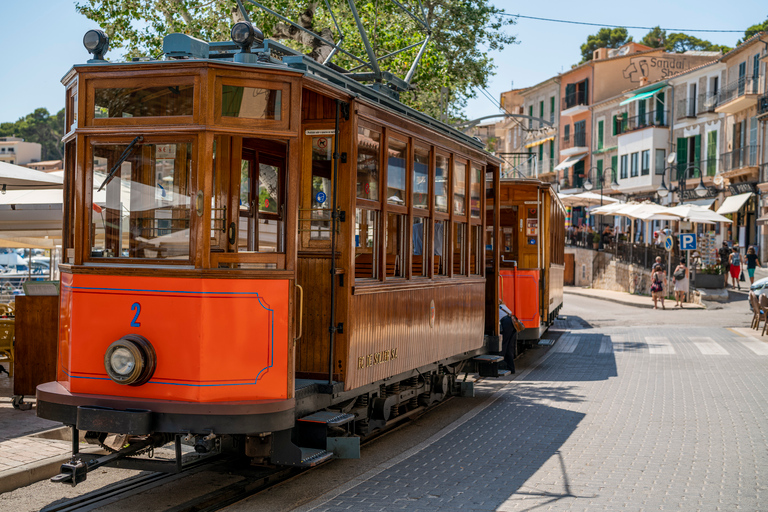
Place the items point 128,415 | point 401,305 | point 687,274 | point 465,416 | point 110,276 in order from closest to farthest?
1. point 128,415
2. point 110,276
3. point 401,305
4. point 465,416
5. point 687,274

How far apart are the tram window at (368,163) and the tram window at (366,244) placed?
6.4 inches

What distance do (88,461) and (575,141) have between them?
55.3m

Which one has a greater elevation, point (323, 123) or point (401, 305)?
point (323, 123)

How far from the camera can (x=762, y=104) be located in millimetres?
36906

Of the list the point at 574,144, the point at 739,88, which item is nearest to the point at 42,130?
the point at 574,144

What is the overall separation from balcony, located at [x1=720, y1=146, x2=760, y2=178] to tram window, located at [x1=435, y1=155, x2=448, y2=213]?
107ft

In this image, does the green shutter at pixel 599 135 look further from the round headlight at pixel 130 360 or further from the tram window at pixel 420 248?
the round headlight at pixel 130 360

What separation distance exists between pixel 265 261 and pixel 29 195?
660 centimetres

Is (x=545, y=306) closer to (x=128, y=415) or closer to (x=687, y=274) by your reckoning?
(x=128, y=415)

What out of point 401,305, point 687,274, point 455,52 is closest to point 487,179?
point 401,305

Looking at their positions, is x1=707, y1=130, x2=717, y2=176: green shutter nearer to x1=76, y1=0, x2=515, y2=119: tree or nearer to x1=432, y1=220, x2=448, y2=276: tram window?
x1=76, y1=0, x2=515, y2=119: tree

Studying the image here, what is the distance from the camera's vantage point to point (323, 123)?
23.1ft

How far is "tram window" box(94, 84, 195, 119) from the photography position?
19.7 ft

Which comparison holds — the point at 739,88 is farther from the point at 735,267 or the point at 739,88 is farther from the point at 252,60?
the point at 252,60
